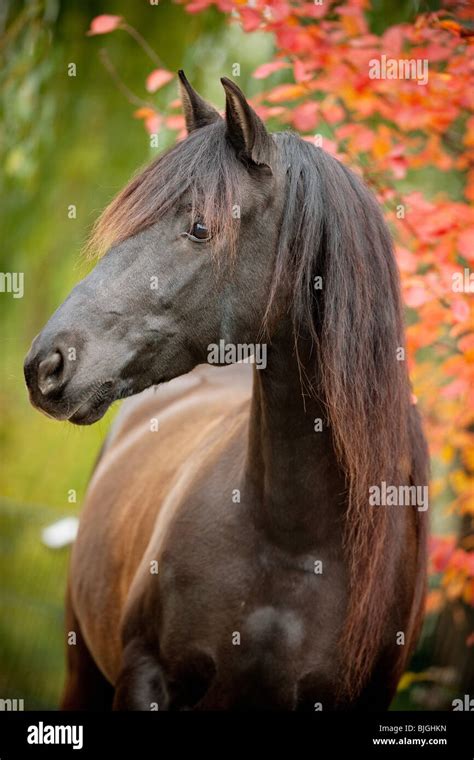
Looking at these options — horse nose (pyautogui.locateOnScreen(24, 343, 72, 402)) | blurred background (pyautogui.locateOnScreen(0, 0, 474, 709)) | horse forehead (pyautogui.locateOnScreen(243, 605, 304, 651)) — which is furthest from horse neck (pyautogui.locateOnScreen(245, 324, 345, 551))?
blurred background (pyautogui.locateOnScreen(0, 0, 474, 709))

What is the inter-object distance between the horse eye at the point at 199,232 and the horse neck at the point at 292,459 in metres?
0.33

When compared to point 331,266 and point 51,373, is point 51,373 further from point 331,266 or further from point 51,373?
point 331,266

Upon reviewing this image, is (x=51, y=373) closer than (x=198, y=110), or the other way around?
(x=51, y=373)

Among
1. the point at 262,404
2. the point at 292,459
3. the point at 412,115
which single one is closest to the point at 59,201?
the point at 412,115

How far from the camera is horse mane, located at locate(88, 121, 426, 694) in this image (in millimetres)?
2139

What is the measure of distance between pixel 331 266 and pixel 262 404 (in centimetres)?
42

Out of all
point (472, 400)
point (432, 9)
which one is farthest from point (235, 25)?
point (472, 400)

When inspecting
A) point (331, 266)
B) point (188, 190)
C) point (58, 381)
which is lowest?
point (58, 381)

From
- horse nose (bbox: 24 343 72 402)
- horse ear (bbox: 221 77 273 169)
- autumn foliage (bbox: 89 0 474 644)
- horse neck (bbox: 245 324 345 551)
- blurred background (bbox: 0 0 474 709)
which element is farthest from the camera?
blurred background (bbox: 0 0 474 709)

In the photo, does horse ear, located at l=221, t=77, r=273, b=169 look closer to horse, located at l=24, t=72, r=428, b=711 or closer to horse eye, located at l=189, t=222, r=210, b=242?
horse, located at l=24, t=72, r=428, b=711

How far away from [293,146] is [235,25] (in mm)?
2971

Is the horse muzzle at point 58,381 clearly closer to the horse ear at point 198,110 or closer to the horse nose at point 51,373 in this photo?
the horse nose at point 51,373

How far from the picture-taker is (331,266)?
219 cm

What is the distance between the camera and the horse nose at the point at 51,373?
1.99m
